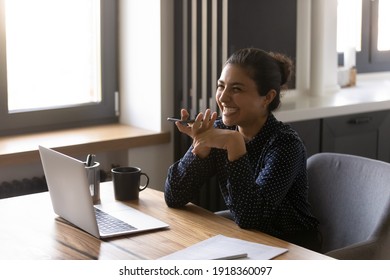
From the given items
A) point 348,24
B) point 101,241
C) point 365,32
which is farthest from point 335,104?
point 101,241

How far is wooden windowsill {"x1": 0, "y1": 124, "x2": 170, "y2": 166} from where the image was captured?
2924mm

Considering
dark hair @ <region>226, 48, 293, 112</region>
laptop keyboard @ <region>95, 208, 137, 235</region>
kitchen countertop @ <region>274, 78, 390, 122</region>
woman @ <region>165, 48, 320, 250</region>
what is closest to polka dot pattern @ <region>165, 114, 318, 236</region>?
woman @ <region>165, 48, 320, 250</region>

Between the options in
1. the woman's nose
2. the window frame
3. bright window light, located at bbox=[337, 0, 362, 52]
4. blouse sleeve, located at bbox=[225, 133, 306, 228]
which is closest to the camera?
blouse sleeve, located at bbox=[225, 133, 306, 228]

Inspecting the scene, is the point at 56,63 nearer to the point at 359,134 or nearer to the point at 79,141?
the point at 79,141

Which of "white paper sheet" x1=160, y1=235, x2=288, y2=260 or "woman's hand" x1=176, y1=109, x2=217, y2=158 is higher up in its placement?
"woman's hand" x1=176, y1=109, x2=217, y2=158

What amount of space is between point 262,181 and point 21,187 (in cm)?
127

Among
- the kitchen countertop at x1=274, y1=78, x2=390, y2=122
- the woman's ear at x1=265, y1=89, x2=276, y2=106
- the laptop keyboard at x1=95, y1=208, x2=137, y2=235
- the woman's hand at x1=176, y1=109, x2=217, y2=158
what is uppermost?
the woman's ear at x1=265, y1=89, x2=276, y2=106

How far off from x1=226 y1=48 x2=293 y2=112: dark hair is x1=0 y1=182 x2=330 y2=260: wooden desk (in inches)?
16.9

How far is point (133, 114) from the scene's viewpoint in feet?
11.4

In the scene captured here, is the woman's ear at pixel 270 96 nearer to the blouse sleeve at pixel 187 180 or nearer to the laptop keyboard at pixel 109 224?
the blouse sleeve at pixel 187 180

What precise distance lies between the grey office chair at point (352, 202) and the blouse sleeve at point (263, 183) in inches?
9.5

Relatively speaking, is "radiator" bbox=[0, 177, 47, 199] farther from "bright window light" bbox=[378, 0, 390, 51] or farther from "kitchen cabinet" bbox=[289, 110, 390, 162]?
"bright window light" bbox=[378, 0, 390, 51]

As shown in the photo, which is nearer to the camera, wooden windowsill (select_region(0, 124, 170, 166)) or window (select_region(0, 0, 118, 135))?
wooden windowsill (select_region(0, 124, 170, 166))
